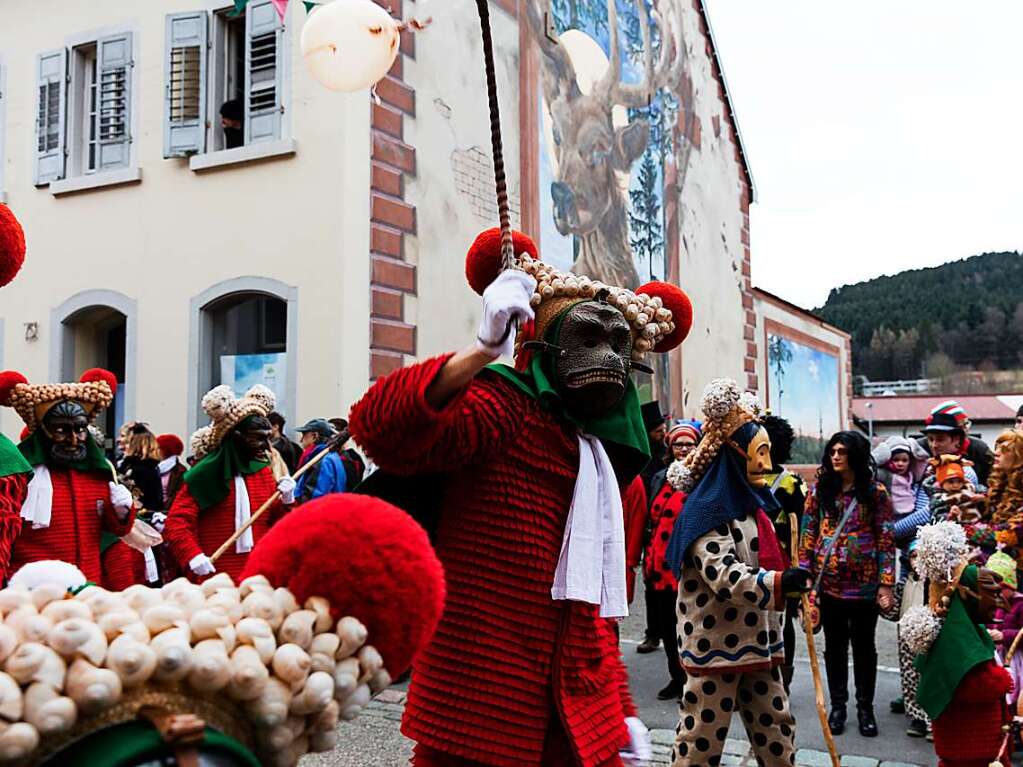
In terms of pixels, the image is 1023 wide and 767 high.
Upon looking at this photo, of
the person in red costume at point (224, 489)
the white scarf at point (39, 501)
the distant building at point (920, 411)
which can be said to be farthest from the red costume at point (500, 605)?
the distant building at point (920, 411)

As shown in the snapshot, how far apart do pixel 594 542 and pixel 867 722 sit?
3.71 m

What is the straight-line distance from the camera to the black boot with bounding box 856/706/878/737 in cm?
560

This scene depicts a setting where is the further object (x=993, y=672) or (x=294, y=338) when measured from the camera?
(x=294, y=338)

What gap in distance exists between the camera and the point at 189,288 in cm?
1041

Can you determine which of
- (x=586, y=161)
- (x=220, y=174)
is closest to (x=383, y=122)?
(x=220, y=174)

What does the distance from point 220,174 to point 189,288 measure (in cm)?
122

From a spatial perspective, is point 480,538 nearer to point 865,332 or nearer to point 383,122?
point 383,122

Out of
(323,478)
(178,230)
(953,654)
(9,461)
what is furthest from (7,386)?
(178,230)

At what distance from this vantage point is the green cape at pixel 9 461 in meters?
3.60

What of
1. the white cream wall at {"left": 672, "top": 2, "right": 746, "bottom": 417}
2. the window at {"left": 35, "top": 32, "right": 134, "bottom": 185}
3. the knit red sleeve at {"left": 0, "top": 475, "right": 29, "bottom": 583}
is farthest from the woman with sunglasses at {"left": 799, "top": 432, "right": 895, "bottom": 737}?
the white cream wall at {"left": 672, "top": 2, "right": 746, "bottom": 417}

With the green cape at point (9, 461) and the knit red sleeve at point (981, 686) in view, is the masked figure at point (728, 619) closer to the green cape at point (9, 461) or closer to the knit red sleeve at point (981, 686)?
the knit red sleeve at point (981, 686)

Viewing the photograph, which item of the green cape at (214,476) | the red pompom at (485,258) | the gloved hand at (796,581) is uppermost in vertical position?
the red pompom at (485,258)

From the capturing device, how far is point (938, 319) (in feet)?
248

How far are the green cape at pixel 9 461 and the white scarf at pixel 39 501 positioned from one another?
1315mm
